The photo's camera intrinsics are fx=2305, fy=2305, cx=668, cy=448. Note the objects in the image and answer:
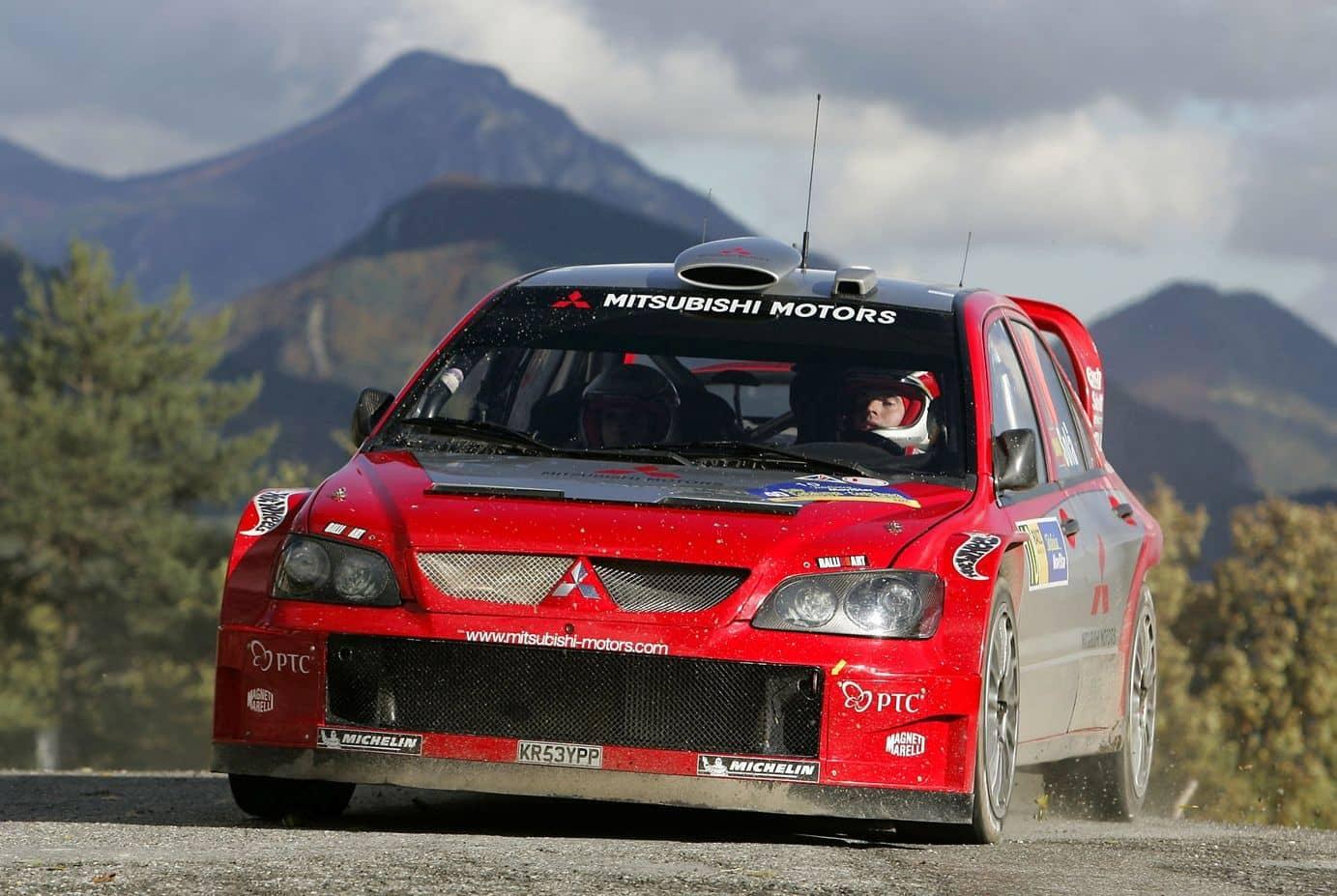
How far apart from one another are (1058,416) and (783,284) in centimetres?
141

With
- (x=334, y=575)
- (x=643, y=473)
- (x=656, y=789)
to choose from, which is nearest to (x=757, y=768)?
(x=656, y=789)

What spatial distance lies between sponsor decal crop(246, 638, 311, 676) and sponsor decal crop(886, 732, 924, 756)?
156 centimetres

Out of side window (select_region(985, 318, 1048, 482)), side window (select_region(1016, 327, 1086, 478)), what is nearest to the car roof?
side window (select_region(985, 318, 1048, 482))

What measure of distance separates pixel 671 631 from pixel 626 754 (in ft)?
1.14

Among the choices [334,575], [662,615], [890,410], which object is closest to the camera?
[662,615]

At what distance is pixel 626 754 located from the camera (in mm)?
5965

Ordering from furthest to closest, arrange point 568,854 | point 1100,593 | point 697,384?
1. point 1100,593
2. point 697,384
3. point 568,854

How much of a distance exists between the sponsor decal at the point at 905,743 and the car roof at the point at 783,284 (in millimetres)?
1969

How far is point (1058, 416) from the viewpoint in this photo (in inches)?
335

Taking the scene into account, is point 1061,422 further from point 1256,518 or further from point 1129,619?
point 1256,518

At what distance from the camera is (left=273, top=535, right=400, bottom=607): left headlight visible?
20.0 feet

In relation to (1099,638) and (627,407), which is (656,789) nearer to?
(627,407)

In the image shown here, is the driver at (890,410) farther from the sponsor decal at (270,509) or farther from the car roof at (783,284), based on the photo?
the sponsor decal at (270,509)

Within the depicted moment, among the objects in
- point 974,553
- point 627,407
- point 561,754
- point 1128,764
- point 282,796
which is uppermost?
point 627,407
